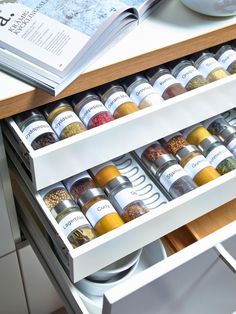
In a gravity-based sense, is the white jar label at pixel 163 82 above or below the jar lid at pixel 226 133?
above

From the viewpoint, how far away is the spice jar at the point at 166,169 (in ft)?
2.47

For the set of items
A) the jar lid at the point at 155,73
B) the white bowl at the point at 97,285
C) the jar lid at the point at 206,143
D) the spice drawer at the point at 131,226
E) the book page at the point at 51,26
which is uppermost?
the book page at the point at 51,26

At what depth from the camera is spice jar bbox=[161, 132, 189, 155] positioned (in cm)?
81

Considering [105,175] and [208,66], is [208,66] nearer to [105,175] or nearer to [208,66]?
[208,66]

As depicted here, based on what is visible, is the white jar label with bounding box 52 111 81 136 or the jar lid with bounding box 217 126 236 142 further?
the jar lid with bounding box 217 126 236 142

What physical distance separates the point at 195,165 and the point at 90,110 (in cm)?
20

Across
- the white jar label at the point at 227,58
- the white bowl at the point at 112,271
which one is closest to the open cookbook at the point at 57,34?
the white jar label at the point at 227,58

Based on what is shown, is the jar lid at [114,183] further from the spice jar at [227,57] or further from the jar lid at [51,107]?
the spice jar at [227,57]

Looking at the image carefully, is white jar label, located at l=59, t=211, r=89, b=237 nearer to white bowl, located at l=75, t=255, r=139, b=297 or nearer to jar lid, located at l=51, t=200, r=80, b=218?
jar lid, located at l=51, t=200, r=80, b=218

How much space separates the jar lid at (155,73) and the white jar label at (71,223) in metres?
0.28

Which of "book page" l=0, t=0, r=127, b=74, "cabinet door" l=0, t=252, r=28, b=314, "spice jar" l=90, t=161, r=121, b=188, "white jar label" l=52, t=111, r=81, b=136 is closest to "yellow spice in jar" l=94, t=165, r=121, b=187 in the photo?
"spice jar" l=90, t=161, r=121, b=188

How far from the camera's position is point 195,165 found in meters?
0.77

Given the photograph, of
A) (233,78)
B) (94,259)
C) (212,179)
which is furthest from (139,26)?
(94,259)

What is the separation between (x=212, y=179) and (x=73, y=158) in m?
0.24
